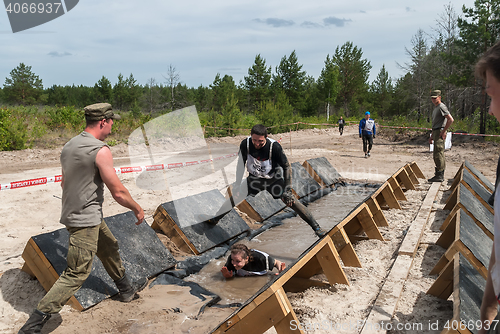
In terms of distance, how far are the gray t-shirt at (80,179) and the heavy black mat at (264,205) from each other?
4039 mm

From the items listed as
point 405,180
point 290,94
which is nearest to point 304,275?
point 405,180

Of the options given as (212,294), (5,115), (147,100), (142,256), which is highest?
(147,100)

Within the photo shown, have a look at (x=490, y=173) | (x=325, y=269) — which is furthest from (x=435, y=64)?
(x=325, y=269)

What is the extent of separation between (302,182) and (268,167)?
393 centimetres

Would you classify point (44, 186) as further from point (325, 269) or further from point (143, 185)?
point (325, 269)

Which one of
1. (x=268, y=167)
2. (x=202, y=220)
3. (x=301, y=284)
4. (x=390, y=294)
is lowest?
(x=301, y=284)

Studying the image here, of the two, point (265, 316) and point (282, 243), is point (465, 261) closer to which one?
point (265, 316)

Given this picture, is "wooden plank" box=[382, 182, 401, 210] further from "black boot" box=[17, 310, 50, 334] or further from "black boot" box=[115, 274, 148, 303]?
"black boot" box=[17, 310, 50, 334]

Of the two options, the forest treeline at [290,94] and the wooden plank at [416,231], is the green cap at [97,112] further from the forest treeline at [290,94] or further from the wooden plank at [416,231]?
the forest treeline at [290,94]

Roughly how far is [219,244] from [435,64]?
41330 mm

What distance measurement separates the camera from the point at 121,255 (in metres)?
4.09

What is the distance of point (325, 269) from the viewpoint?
12.6ft

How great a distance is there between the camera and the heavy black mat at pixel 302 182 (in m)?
8.59

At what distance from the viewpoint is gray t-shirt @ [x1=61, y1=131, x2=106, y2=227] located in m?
3.01
